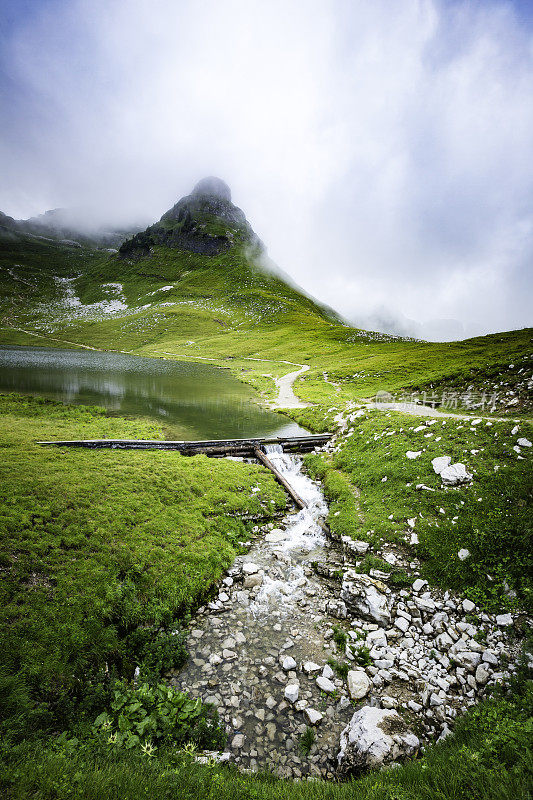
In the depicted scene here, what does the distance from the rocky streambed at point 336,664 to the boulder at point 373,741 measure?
1.0 inches

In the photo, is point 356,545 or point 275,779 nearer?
point 275,779

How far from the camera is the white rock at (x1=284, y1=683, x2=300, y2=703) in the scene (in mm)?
8938

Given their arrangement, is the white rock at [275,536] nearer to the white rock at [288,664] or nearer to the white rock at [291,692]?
the white rock at [288,664]

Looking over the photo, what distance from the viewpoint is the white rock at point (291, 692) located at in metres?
8.94

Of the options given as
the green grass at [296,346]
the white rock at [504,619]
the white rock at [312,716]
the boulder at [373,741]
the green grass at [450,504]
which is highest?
the green grass at [296,346]

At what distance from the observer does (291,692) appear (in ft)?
29.7

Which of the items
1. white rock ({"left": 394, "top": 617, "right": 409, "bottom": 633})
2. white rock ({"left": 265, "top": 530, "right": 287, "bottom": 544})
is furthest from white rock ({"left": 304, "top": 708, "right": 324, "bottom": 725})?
white rock ({"left": 265, "top": 530, "right": 287, "bottom": 544})

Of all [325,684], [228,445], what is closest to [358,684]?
[325,684]

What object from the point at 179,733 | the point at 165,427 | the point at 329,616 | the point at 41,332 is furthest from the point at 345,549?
the point at 41,332

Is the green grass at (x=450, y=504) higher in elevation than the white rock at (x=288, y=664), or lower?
higher

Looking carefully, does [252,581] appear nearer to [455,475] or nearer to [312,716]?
[312,716]

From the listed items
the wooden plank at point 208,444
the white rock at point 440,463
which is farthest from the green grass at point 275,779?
the wooden plank at point 208,444

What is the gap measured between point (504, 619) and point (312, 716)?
6.91 meters

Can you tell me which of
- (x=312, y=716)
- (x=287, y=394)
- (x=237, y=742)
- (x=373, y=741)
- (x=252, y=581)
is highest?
(x=287, y=394)
